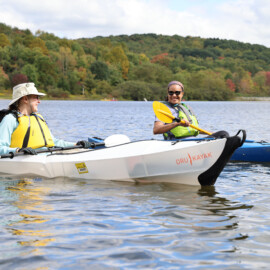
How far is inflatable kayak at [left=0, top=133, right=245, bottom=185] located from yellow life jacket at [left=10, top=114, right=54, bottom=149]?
0.20m

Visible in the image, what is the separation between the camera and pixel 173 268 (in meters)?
3.71

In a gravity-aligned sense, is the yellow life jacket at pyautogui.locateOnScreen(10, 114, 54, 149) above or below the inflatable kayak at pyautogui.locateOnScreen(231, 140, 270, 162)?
above

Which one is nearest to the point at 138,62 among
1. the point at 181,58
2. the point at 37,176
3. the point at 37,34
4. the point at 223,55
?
the point at 181,58

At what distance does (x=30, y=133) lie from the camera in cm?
712

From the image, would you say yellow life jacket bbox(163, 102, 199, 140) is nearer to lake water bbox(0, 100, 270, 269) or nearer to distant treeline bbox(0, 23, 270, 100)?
lake water bbox(0, 100, 270, 269)

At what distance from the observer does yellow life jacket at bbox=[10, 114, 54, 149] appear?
7027 millimetres

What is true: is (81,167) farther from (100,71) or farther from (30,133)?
(100,71)

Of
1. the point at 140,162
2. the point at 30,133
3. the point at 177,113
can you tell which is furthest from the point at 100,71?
the point at 140,162

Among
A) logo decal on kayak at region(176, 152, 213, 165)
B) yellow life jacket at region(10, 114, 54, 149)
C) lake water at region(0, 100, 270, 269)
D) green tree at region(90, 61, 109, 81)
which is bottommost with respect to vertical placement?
lake water at region(0, 100, 270, 269)

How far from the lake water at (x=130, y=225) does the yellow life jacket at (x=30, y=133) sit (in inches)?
23.2

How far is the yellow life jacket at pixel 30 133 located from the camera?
7.03m

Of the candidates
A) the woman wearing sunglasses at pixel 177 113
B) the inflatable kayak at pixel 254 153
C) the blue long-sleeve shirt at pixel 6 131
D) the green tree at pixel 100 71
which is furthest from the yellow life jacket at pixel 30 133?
the green tree at pixel 100 71

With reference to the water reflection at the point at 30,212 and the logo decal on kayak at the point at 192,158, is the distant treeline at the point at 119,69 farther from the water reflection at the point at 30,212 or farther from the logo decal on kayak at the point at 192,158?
the logo decal on kayak at the point at 192,158

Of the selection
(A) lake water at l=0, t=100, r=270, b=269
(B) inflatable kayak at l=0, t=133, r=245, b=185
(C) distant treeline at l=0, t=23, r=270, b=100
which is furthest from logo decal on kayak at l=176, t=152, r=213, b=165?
(C) distant treeline at l=0, t=23, r=270, b=100
